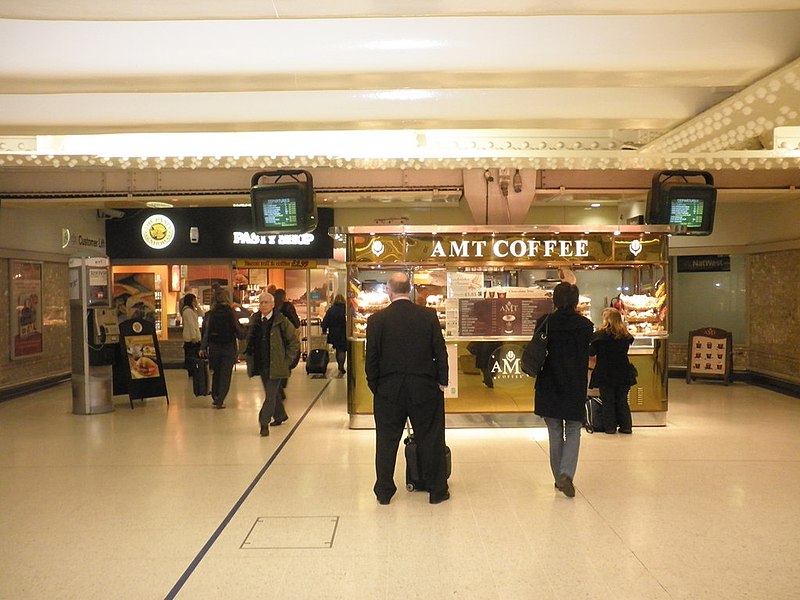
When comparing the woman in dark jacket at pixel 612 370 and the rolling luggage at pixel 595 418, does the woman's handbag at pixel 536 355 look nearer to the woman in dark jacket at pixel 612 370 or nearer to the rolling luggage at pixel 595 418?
the woman in dark jacket at pixel 612 370

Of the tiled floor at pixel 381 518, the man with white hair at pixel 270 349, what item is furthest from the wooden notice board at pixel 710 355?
the man with white hair at pixel 270 349

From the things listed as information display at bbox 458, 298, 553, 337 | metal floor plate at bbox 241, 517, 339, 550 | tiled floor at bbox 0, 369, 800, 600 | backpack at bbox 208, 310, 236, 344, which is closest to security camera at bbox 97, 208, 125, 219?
backpack at bbox 208, 310, 236, 344

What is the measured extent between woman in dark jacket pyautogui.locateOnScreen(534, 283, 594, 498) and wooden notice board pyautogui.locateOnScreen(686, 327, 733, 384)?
287 inches

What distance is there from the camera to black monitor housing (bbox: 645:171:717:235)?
7375 mm

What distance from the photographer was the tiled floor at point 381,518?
383 centimetres

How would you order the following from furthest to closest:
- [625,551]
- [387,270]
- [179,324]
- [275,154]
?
[179,324] → [387,270] → [275,154] → [625,551]

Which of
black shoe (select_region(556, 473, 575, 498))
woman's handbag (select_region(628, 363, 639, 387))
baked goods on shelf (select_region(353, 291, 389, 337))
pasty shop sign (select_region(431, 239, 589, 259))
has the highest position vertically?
pasty shop sign (select_region(431, 239, 589, 259))

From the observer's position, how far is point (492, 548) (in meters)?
4.30

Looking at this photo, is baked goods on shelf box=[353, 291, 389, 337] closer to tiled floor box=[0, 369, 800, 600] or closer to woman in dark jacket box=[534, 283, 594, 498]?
tiled floor box=[0, 369, 800, 600]

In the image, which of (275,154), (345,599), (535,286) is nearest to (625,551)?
(345,599)

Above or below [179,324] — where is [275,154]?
above

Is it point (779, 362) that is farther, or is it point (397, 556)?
point (779, 362)

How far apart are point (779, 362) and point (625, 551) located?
8399mm

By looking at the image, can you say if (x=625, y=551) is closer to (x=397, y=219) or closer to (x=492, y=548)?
(x=492, y=548)
